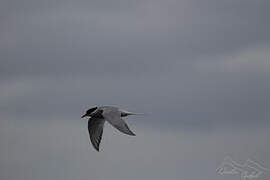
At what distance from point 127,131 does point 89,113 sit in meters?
7.59

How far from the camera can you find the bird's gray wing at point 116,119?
3472 centimetres

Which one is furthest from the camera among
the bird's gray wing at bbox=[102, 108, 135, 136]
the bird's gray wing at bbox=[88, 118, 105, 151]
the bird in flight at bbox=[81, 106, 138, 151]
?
the bird's gray wing at bbox=[88, 118, 105, 151]

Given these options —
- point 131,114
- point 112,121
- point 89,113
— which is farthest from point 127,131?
point 89,113

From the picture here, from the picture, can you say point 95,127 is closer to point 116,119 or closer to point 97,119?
point 97,119

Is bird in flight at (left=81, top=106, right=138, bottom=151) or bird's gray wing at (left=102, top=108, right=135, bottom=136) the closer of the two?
bird's gray wing at (left=102, top=108, right=135, bottom=136)

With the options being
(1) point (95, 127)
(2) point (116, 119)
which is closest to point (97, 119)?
(1) point (95, 127)

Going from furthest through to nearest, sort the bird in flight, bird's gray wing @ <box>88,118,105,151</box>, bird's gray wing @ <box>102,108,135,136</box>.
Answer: bird's gray wing @ <box>88,118,105,151</box>, the bird in flight, bird's gray wing @ <box>102,108,135,136</box>

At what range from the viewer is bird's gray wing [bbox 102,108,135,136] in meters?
34.7

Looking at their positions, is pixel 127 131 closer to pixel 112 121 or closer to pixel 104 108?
pixel 112 121

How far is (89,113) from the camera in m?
41.7

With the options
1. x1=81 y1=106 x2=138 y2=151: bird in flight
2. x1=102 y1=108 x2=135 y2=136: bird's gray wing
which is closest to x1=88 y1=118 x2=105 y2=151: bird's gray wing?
x1=81 y1=106 x2=138 y2=151: bird in flight

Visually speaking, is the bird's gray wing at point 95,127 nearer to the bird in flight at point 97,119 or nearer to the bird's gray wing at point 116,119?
the bird in flight at point 97,119

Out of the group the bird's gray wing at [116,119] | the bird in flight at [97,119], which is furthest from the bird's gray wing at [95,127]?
the bird's gray wing at [116,119]

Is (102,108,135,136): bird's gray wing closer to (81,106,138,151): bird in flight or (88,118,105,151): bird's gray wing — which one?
(81,106,138,151): bird in flight
